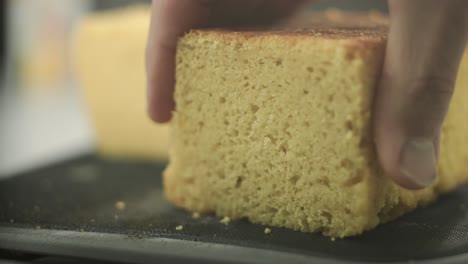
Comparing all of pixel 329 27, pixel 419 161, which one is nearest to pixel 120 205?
pixel 329 27

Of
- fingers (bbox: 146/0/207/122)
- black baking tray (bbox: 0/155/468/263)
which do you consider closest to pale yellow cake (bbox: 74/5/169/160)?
black baking tray (bbox: 0/155/468/263)

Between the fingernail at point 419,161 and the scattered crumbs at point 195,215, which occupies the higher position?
the fingernail at point 419,161

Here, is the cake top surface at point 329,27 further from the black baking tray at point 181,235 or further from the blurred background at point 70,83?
the blurred background at point 70,83

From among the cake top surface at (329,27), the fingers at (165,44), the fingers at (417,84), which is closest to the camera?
the fingers at (417,84)

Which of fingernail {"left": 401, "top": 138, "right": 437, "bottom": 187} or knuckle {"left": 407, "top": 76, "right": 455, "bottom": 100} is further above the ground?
knuckle {"left": 407, "top": 76, "right": 455, "bottom": 100}

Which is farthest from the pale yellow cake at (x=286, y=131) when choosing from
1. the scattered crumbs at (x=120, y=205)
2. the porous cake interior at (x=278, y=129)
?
the scattered crumbs at (x=120, y=205)

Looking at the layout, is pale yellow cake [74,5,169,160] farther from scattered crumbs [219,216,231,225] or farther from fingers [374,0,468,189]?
fingers [374,0,468,189]

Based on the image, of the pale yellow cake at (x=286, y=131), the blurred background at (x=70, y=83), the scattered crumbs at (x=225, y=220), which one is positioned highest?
the pale yellow cake at (x=286, y=131)
